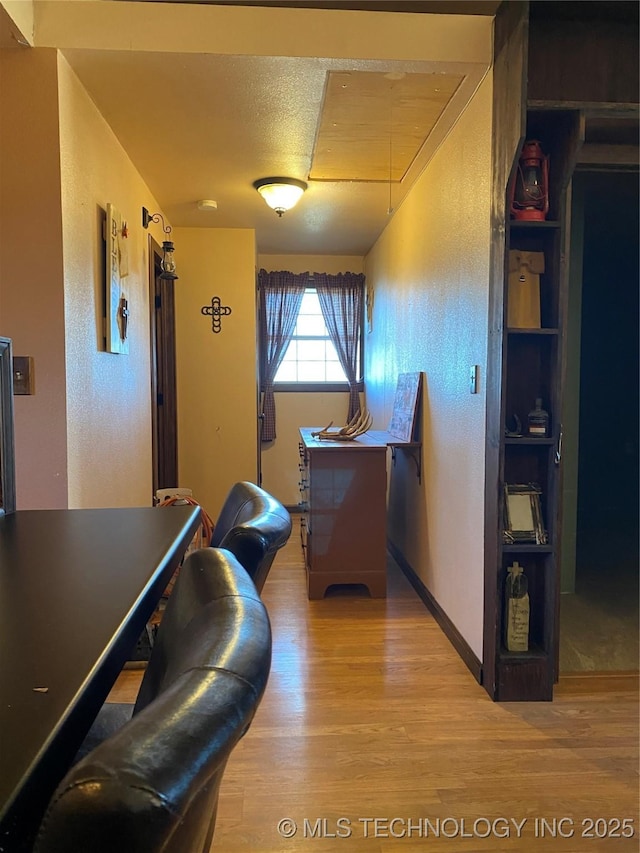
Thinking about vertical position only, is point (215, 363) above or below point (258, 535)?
above

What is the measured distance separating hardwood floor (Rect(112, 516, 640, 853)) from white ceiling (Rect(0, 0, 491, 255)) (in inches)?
93.1

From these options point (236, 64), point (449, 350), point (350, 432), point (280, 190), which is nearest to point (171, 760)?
point (236, 64)

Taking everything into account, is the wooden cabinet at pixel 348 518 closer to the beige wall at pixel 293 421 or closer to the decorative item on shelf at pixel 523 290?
the decorative item on shelf at pixel 523 290

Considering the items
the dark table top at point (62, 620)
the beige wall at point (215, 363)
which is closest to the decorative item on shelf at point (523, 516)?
the dark table top at point (62, 620)

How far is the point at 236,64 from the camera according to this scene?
2.11 m

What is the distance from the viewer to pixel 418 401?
3.29 m

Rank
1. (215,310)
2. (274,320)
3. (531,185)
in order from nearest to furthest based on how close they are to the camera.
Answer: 1. (531,185)
2. (215,310)
3. (274,320)

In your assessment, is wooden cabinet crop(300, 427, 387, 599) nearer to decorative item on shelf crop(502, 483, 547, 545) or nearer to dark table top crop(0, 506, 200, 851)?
decorative item on shelf crop(502, 483, 547, 545)

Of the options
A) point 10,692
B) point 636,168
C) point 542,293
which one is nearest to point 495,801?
point 10,692

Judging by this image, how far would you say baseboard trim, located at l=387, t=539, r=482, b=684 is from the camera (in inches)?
91.9

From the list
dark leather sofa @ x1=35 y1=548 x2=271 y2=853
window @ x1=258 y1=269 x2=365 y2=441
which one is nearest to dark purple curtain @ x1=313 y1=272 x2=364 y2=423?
window @ x1=258 y1=269 x2=365 y2=441

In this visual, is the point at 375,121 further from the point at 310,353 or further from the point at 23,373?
the point at 310,353

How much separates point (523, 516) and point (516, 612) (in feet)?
1.22

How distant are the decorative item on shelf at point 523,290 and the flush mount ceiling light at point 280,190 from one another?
5.66ft
